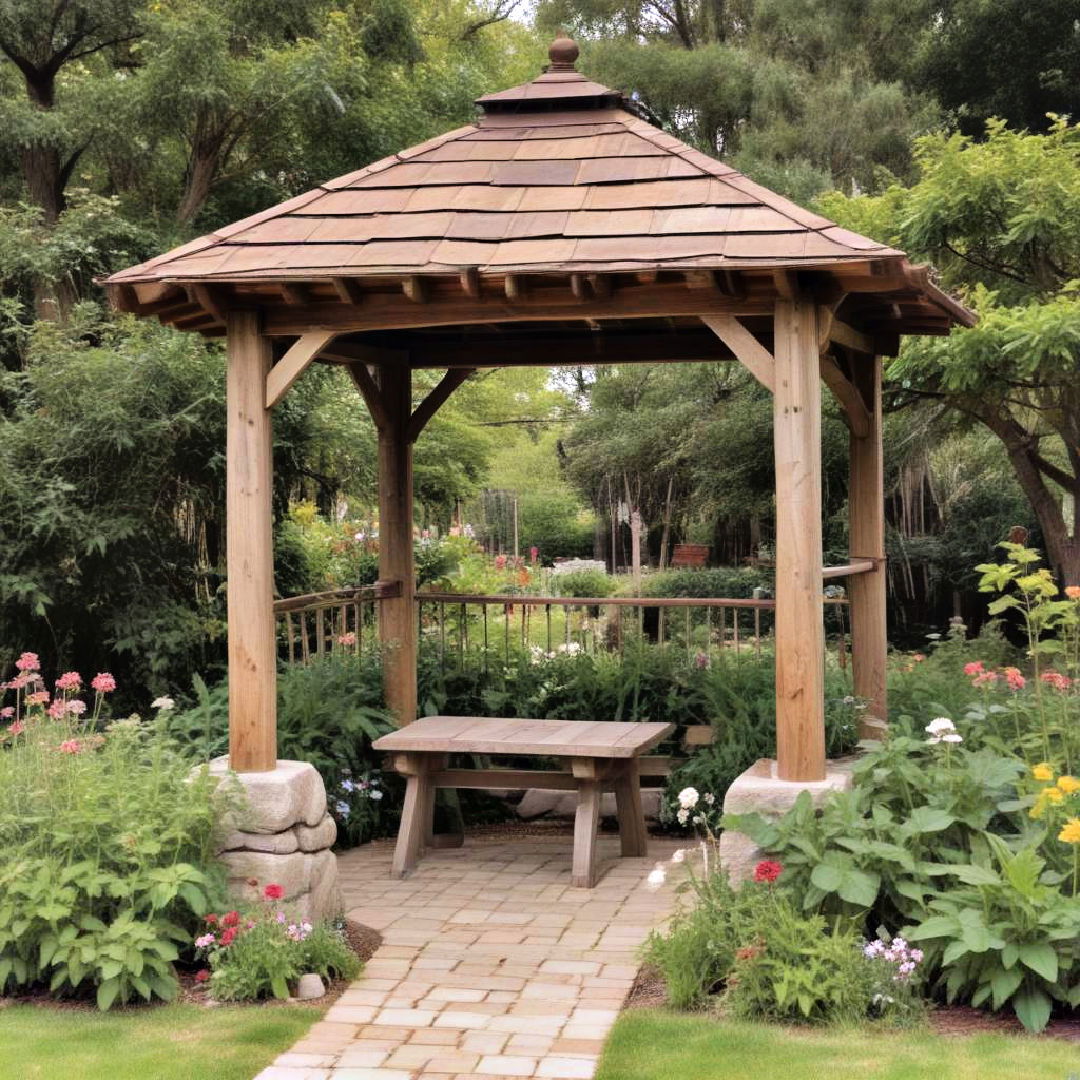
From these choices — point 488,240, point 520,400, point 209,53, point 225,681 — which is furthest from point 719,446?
point 520,400

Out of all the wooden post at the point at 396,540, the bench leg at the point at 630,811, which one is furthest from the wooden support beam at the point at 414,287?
the bench leg at the point at 630,811

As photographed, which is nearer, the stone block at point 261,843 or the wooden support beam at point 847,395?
the stone block at point 261,843

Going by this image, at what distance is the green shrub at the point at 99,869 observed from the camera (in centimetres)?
482

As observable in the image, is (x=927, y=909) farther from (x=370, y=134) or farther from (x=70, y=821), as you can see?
(x=370, y=134)

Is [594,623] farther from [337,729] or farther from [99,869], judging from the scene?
[99,869]

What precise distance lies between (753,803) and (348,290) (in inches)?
101

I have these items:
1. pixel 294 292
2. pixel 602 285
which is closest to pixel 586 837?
pixel 602 285

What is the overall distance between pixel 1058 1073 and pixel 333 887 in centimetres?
294

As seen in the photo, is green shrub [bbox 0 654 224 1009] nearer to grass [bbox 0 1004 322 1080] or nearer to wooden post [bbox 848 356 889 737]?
grass [bbox 0 1004 322 1080]

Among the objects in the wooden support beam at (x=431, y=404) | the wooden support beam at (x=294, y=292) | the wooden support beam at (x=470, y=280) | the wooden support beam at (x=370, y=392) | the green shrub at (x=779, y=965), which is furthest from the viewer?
the wooden support beam at (x=431, y=404)

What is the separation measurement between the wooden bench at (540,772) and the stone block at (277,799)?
39.6 inches

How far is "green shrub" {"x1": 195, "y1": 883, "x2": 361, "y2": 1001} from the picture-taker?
16.2 ft

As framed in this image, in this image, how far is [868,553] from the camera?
738 cm

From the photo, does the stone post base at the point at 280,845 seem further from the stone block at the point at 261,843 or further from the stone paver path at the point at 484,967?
the stone paver path at the point at 484,967
